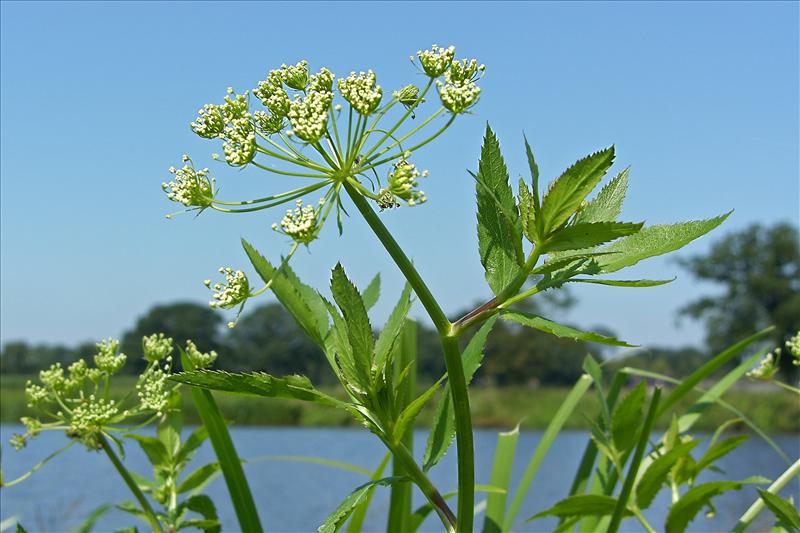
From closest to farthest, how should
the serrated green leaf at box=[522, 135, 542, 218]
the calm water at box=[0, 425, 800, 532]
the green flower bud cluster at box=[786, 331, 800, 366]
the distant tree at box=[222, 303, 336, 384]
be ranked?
the serrated green leaf at box=[522, 135, 542, 218], the green flower bud cluster at box=[786, 331, 800, 366], the calm water at box=[0, 425, 800, 532], the distant tree at box=[222, 303, 336, 384]

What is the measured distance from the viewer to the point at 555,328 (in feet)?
2.75

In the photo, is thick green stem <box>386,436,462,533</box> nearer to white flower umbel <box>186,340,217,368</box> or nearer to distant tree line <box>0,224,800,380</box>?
white flower umbel <box>186,340,217,368</box>

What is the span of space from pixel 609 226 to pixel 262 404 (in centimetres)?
3290

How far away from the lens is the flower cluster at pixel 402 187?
0.87 metres

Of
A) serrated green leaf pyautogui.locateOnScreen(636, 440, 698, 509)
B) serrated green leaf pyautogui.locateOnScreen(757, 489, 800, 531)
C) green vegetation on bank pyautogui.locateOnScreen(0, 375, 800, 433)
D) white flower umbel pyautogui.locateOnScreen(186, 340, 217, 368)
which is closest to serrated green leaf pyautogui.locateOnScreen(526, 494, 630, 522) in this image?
serrated green leaf pyautogui.locateOnScreen(636, 440, 698, 509)

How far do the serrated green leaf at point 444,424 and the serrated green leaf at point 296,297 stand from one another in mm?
180

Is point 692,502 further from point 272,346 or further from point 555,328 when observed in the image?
point 272,346

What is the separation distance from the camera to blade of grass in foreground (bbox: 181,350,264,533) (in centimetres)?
141

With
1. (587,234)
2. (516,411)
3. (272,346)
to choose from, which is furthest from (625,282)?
(272,346)

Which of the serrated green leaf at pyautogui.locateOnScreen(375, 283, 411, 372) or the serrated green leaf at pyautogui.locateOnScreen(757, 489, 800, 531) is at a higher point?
the serrated green leaf at pyautogui.locateOnScreen(375, 283, 411, 372)

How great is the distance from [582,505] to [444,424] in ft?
1.43

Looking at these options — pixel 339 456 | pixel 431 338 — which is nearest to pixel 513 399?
pixel 431 338

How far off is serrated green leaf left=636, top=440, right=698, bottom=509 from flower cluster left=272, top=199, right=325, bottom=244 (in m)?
0.83

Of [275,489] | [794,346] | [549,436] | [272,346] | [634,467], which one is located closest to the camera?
[634,467]
